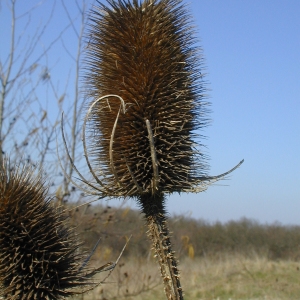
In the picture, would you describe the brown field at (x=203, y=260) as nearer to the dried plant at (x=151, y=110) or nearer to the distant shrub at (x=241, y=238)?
the distant shrub at (x=241, y=238)

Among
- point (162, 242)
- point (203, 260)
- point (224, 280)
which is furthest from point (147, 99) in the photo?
point (203, 260)

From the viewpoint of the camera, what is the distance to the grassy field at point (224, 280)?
12852mm

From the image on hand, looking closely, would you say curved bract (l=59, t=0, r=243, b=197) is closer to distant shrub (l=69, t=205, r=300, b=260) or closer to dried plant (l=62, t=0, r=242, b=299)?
dried plant (l=62, t=0, r=242, b=299)

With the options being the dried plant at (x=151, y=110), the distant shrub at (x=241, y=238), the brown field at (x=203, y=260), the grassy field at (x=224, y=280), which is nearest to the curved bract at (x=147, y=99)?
the dried plant at (x=151, y=110)

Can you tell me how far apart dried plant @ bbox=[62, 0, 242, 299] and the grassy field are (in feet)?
26.2

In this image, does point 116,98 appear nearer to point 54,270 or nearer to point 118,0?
point 118,0

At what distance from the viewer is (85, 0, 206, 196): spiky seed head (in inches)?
135

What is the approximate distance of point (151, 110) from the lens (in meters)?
3.46

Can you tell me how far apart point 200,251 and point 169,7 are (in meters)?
25.5

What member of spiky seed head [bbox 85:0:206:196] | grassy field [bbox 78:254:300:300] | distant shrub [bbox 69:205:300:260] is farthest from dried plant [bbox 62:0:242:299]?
distant shrub [bbox 69:205:300:260]

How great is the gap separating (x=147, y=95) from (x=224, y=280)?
1463 cm

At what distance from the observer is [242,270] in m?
18.5

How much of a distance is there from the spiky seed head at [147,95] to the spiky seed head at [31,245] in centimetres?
56

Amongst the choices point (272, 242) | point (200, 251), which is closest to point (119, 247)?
point (200, 251)
